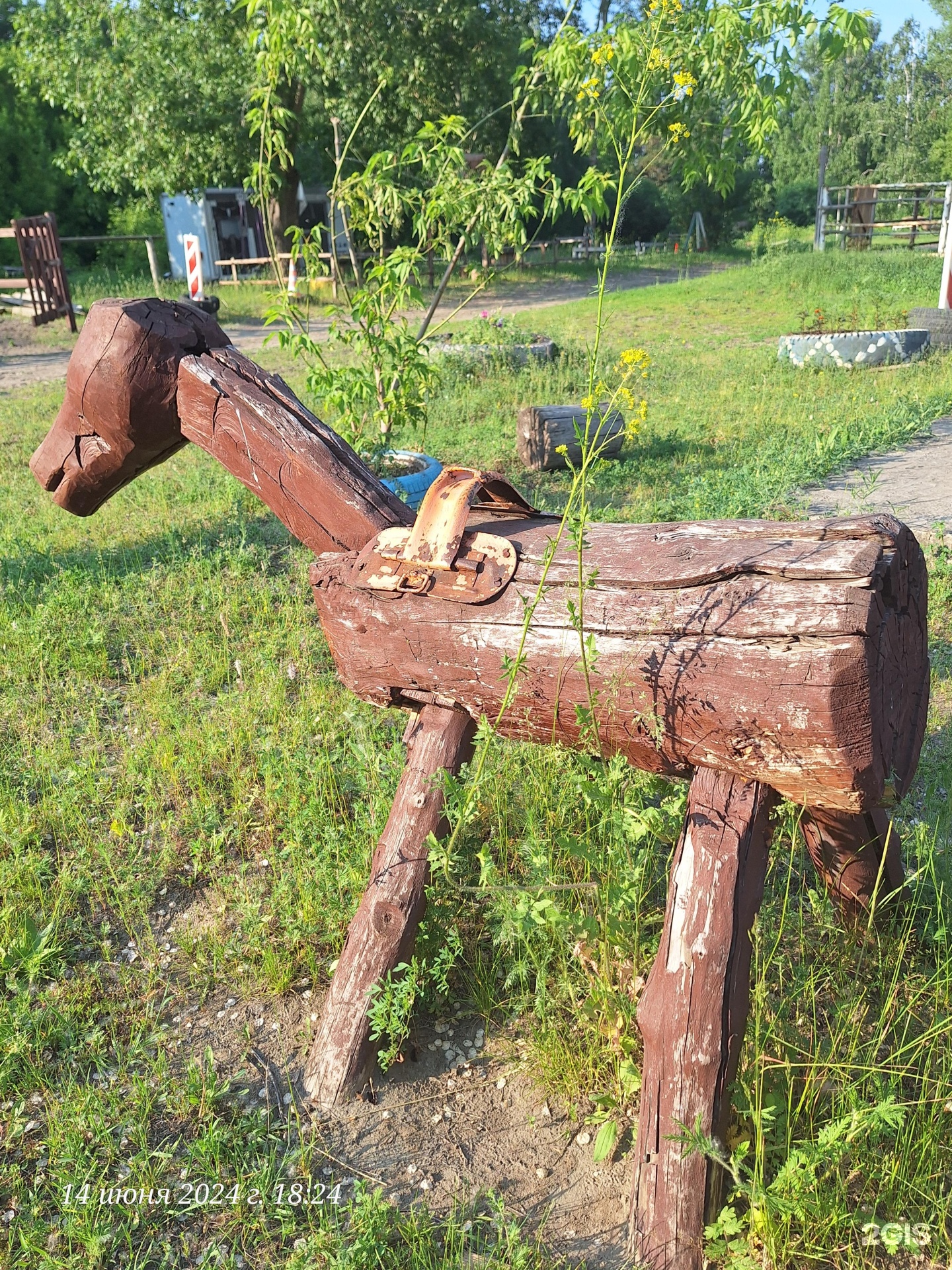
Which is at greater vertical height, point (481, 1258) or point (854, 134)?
point (854, 134)

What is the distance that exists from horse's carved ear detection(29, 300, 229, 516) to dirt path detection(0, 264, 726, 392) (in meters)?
5.81

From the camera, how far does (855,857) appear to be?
2.25 meters

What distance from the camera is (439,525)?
222cm

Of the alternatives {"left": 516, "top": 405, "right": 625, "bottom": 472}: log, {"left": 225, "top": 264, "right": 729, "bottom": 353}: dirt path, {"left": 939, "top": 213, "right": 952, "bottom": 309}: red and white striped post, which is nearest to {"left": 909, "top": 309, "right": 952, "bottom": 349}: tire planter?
{"left": 939, "top": 213, "right": 952, "bottom": 309}: red and white striped post

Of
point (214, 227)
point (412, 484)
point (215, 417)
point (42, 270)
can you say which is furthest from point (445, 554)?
point (214, 227)

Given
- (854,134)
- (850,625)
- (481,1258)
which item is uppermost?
(854,134)

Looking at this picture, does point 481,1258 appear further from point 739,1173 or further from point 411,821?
point 411,821

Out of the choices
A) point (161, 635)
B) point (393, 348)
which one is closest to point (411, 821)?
point (161, 635)

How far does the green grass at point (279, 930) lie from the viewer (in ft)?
6.16

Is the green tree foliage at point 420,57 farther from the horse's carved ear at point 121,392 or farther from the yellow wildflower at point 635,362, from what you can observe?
the yellow wildflower at point 635,362

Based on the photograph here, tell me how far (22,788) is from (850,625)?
288 cm

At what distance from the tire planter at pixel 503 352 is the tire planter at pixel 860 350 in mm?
2631

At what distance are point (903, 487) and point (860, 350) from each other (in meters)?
4.16

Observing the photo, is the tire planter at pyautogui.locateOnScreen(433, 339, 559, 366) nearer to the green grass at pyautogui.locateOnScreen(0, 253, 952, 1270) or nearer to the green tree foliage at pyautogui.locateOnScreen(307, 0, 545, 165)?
the green grass at pyautogui.locateOnScreen(0, 253, 952, 1270)
